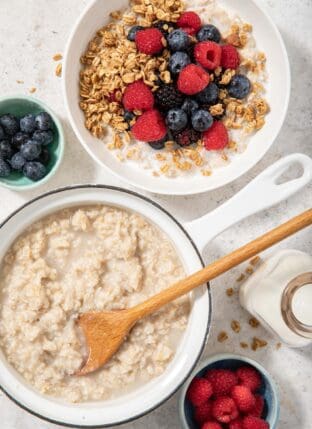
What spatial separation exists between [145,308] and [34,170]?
0.34m

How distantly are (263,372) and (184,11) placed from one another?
2.35 feet

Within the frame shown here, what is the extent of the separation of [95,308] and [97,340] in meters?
0.06

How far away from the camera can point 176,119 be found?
1301 mm

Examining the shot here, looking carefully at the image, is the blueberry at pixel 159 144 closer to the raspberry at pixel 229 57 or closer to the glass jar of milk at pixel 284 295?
the raspberry at pixel 229 57

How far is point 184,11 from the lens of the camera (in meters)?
1.37

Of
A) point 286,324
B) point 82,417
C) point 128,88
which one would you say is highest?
point 128,88

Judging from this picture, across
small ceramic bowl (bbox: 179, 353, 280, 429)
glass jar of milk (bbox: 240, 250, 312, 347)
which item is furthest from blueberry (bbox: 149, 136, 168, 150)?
small ceramic bowl (bbox: 179, 353, 280, 429)

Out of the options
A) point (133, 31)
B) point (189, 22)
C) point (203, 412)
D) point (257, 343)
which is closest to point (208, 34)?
point (189, 22)

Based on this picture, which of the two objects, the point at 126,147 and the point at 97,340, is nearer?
the point at 97,340

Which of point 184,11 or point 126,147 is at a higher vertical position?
point 184,11

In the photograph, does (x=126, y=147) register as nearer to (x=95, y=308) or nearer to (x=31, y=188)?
(x=31, y=188)

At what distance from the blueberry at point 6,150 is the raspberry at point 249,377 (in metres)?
0.60

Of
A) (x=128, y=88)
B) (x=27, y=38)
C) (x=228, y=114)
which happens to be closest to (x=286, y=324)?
(x=228, y=114)

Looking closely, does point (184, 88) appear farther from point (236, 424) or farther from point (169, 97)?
point (236, 424)
